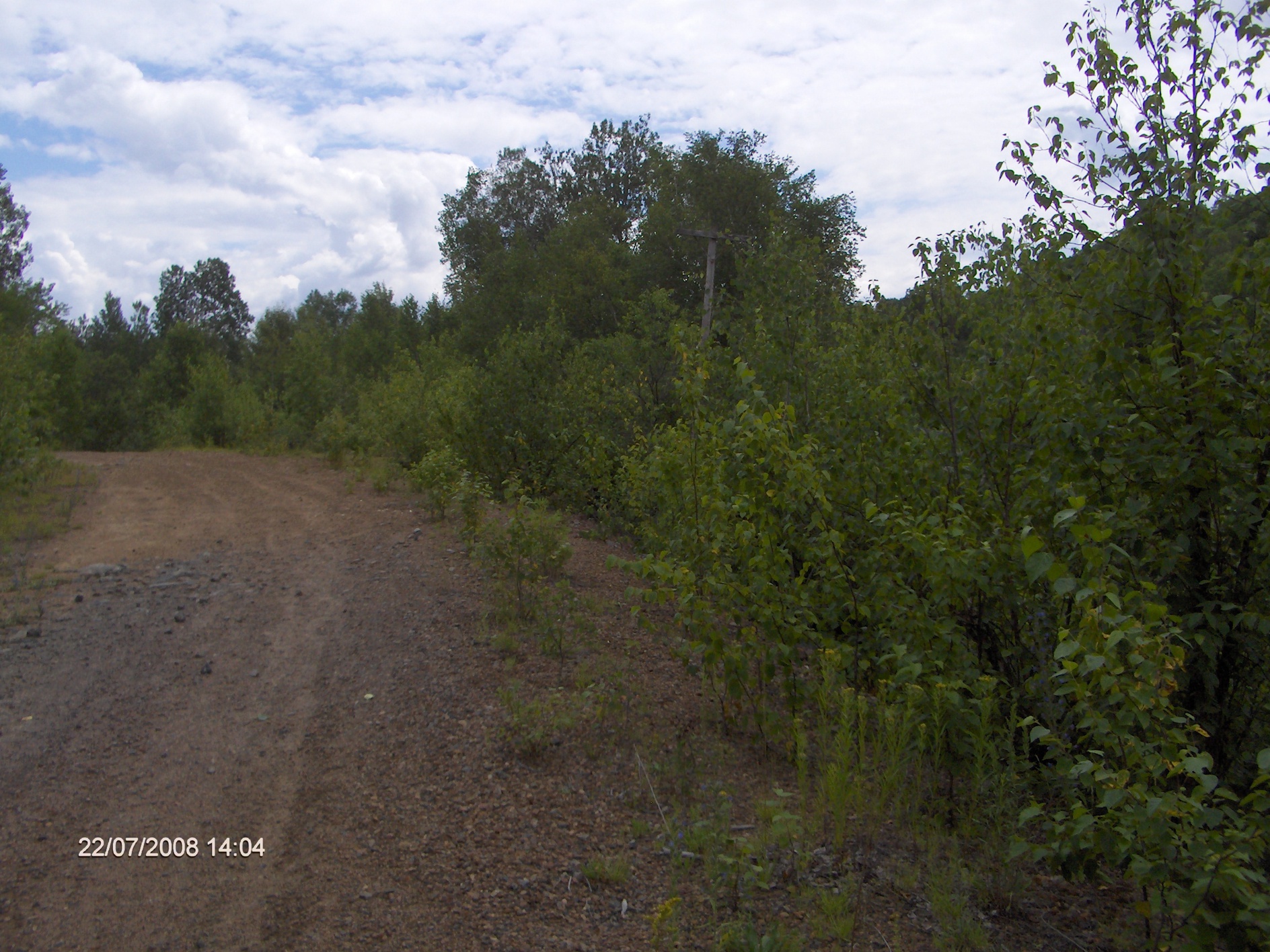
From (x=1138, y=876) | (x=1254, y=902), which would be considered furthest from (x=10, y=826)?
(x=1254, y=902)

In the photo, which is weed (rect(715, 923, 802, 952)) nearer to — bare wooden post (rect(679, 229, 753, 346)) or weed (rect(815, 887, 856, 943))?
weed (rect(815, 887, 856, 943))

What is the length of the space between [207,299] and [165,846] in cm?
6178

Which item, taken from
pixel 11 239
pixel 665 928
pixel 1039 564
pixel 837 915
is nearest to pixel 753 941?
pixel 665 928

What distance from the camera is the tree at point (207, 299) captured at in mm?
57156

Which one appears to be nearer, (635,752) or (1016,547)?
(1016,547)

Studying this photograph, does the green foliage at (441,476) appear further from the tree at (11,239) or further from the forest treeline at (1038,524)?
the tree at (11,239)

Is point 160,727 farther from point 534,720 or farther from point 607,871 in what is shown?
point 607,871

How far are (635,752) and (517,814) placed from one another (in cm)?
77

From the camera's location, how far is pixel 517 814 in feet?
12.7

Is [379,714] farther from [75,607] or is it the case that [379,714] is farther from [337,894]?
[75,607]

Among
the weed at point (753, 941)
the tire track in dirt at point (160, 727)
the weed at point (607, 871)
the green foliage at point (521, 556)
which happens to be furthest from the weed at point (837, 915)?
the green foliage at point (521, 556)

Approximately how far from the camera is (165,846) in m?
3.54

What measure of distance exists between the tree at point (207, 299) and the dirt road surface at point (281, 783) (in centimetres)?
5541

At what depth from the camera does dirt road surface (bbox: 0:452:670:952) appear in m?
3.13
